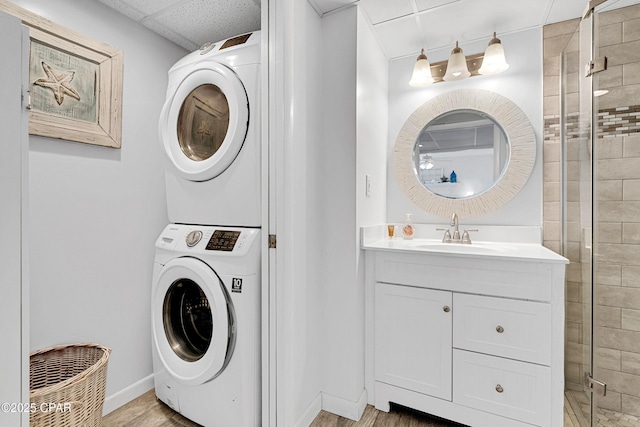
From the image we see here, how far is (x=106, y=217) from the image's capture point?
5.70ft

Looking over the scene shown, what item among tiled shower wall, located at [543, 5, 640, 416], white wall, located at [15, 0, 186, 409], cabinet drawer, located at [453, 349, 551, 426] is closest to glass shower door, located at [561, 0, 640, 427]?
tiled shower wall, located at [543, 5, 640, 416]

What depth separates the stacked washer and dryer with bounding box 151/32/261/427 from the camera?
1.43 meters

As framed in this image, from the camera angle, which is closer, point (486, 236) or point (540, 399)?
point (540, 399)

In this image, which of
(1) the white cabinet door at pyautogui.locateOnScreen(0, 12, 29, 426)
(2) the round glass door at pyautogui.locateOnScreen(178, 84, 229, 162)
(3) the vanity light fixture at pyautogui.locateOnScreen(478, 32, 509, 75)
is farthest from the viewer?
(3) the vanity light fixture at pyautogui.locateOnScreen(478, 32, 509, 75)

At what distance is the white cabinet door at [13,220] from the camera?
72 cm

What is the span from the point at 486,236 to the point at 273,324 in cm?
139

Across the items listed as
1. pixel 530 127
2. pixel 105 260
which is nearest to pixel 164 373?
pixel 105 260

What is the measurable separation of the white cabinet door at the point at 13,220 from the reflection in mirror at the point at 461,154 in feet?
6.42

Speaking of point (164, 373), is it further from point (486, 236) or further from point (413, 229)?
point (486, 236)

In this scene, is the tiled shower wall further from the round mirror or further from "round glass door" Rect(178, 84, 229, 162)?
"round glass door" Rect(178, 84, 229, 162)

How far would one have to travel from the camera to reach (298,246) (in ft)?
4.93

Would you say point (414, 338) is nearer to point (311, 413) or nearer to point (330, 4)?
point (311, 413)

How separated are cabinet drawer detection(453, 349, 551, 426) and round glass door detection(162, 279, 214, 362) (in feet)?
4.10

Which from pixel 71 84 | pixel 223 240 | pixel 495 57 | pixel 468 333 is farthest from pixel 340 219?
pixel 71 84
